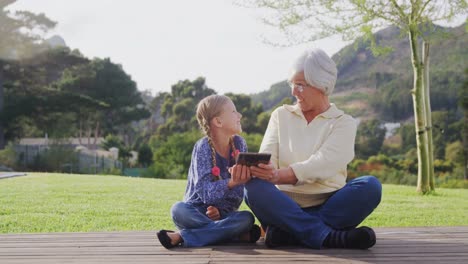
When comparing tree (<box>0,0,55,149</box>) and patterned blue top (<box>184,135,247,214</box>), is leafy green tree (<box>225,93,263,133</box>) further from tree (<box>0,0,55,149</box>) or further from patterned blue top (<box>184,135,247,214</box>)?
patterned blue top (<box>184,135,247,214</box>)

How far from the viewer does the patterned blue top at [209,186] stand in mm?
2754

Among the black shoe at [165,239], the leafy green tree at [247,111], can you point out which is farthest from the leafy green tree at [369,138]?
the black shoe at [165,239]

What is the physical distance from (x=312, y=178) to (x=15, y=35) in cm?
2420

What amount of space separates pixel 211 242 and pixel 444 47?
3979 cm

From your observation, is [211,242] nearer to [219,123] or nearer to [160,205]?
[219,123]

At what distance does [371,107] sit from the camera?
123 feet

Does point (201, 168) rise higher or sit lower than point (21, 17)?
lower

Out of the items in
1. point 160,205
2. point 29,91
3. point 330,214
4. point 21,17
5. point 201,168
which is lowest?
A: point 160,205

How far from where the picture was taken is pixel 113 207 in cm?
682

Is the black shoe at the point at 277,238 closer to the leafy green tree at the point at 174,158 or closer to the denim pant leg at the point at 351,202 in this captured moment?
the denim pant leg at the point at 351,202

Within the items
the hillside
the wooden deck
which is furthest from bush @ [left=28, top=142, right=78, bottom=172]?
the wooden deck

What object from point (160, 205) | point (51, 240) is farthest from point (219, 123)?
point (160, 205)

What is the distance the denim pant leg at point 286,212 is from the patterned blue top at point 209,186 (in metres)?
0.20

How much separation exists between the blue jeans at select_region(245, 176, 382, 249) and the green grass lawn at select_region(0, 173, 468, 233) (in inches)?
106
